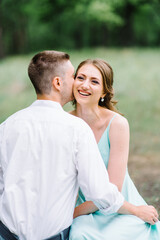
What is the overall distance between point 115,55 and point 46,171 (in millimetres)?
15544

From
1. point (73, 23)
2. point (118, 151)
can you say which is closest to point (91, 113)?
point (118, 151)

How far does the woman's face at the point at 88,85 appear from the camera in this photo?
2.87 m

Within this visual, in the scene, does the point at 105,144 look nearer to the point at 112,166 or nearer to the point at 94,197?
the point at 112,166

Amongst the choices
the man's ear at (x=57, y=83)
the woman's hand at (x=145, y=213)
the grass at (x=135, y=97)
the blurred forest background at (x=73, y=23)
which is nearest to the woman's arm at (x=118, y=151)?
the woman's hand at (x=145, y=213)

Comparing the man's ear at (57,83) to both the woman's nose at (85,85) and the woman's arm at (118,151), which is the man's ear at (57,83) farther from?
the woman's arm at (118,151)

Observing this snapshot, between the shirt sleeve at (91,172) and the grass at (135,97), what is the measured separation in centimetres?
254

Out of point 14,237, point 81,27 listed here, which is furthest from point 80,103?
point 81,27

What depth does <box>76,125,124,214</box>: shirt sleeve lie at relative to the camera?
2.02 m

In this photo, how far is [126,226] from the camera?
2.46 m

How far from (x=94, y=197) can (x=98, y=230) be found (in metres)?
0.52

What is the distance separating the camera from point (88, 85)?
113 inches

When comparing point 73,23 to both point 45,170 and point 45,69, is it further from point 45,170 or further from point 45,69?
point 45,170

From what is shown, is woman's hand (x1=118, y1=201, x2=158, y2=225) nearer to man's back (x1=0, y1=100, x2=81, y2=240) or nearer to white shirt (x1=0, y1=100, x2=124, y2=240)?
white shirt (x1=0, y1=100, x2=124, y2=240)

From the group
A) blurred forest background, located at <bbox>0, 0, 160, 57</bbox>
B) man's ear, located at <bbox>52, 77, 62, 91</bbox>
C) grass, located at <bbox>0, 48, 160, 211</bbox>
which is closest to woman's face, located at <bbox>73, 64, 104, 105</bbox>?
man's ear, located at <bbox>52, 77, 62, 91</bbox>
